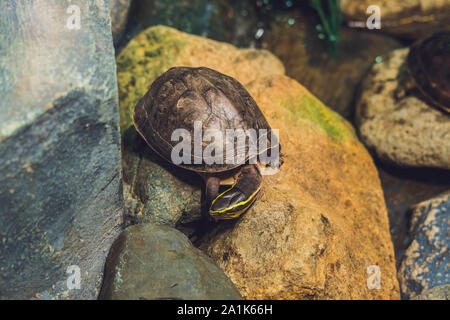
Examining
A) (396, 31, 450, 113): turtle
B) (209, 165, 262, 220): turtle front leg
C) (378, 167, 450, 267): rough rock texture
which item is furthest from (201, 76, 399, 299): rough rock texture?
(396, 31, 450, 113): turtle

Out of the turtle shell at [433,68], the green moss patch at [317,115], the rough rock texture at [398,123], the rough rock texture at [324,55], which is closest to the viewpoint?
the green moss patch at [317,115]

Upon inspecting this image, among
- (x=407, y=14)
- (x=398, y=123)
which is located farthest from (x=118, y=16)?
(x=407, y=14)

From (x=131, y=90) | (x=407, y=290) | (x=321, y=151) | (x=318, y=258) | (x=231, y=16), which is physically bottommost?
(x=407, y=290)

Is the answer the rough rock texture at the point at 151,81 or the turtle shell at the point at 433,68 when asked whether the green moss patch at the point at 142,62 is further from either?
the turtle shell at the point at 433,68

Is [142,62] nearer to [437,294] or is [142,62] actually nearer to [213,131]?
[213,131]

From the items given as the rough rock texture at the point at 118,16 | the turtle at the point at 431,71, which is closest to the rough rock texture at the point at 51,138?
the rough rock texture at the point at 118,16
